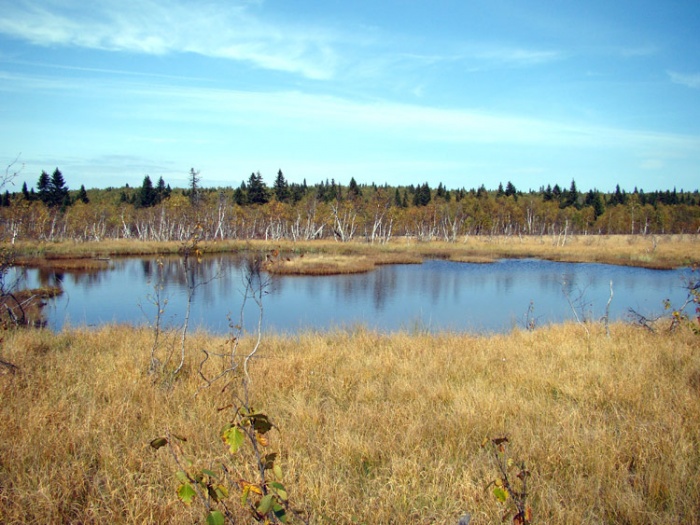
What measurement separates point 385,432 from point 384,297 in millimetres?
17332

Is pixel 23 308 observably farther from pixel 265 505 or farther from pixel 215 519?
pixel 265 505

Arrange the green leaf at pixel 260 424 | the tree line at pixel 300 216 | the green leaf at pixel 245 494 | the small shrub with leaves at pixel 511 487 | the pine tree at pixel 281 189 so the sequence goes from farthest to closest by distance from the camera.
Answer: the pine tree at pixel 281 189
the tree line at pixel 300 216
the small shrub with leaves at pixel 511 487
the green leaf at pixel 260 424
the green leaf at pixel 245 494

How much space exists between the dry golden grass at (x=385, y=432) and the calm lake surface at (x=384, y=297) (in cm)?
513

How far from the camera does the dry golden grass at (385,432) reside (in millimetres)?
3143

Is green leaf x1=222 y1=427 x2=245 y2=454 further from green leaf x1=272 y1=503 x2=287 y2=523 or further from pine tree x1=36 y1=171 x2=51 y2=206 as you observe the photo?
pine tree x1=36 y1=171 x2=51 y2=206

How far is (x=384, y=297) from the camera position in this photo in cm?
2161

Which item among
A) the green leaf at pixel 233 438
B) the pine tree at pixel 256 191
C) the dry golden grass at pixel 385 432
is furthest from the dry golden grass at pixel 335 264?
the pine tree at pixel 256 191

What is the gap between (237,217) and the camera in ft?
203

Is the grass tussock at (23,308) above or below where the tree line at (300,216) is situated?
below

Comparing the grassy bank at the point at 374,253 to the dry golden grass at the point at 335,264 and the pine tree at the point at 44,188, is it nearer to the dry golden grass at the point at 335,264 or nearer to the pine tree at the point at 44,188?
the dry golden grass at the point at 335,264

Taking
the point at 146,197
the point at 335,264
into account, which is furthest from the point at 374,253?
the point at 146,197

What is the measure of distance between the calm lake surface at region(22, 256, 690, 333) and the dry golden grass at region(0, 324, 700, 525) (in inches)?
202

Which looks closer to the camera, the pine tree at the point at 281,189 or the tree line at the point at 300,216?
the tree line at the point at 300,216

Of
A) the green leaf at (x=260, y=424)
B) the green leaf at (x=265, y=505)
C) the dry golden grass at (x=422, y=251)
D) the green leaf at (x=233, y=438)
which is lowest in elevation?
the dry golden grass at (x=422, y=251)
